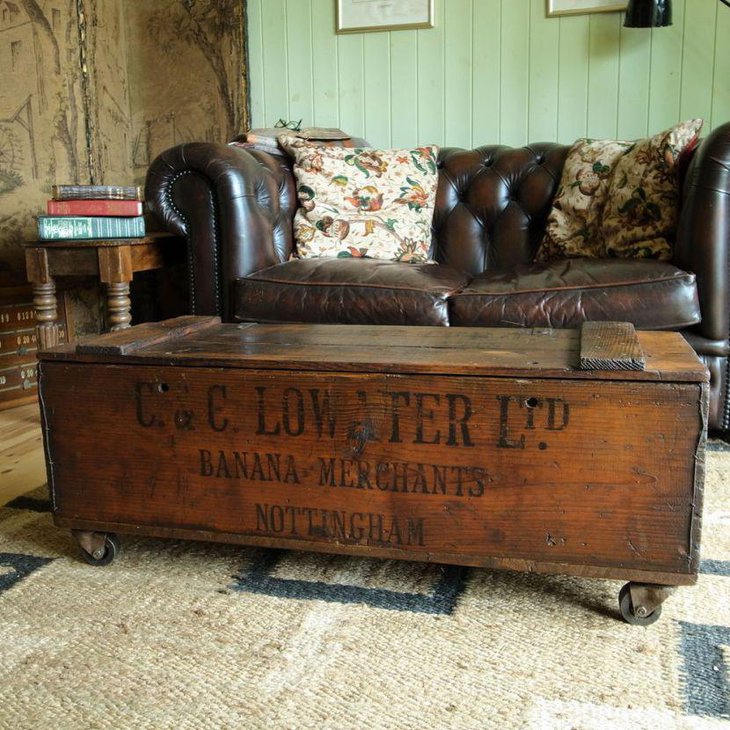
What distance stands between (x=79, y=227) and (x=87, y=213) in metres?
0.05

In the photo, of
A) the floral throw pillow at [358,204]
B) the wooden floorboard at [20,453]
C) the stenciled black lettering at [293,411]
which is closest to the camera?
the stenciled black lettering at [293,411]

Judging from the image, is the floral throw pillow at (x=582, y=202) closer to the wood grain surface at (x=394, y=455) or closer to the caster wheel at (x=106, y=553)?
the wood grain surface at (x=394, y=455)

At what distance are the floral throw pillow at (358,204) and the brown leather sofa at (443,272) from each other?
0.08 m

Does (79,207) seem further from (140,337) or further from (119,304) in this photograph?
(140,337)

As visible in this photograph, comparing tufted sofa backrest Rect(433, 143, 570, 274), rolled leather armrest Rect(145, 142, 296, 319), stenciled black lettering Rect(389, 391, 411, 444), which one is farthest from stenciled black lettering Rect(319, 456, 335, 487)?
tufted sofa backrest Rect(433, 143, 570, 274)

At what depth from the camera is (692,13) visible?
2799 mm

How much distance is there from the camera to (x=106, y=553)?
4.83 feet

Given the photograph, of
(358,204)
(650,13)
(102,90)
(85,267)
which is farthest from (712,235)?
(102,90)

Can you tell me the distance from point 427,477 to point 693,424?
397 millimetres

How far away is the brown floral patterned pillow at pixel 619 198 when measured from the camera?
2307 millimetres

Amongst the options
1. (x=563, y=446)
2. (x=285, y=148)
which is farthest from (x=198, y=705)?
(x=285, y=148)

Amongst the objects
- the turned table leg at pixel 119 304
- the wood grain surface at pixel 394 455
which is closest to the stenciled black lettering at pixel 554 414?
the wood grain surface at pixel 394 455

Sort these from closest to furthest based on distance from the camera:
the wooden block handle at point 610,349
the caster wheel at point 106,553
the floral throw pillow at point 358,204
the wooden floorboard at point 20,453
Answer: the wooden block handle at point 610,349 < the caster wheel at point 106,553 < the wooden floorboard at point 20,453 < the floral throw pillow at point 358,204

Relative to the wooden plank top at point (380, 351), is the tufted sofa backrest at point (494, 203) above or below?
above
